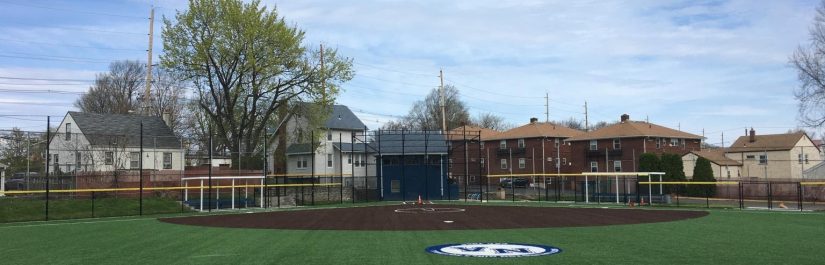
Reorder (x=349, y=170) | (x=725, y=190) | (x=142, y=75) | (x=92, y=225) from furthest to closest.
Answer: (x=142, y=75) < (x=349, y=170) < (x=725, y=190) < (x=92, y=225)

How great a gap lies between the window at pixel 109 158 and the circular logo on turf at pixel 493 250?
33312 millimetres

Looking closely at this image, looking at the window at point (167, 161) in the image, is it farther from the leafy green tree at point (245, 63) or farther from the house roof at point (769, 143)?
the house roof at point (769, 143)

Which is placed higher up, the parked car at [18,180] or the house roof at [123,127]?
the house roof at [123,127]

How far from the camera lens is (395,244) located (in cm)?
1415

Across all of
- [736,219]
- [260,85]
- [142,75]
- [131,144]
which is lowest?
[736,219]

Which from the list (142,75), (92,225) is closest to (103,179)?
(92,225)

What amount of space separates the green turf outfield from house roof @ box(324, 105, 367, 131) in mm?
48726

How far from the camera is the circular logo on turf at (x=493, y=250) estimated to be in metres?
12.1

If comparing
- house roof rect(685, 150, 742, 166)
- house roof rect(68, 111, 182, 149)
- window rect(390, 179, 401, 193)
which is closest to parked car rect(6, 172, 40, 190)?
house roof rect(68, 111, 182, 149)

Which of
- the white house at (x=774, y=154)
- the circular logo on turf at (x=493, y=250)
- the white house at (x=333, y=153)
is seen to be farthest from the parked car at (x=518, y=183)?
the circular logo on turf at (x=493, y=250)

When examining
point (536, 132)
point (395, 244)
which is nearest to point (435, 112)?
point (536, 132)

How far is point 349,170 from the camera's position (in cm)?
6531

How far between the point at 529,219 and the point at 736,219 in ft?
23.4

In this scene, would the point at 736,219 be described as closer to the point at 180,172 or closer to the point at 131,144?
the point at 180,172
